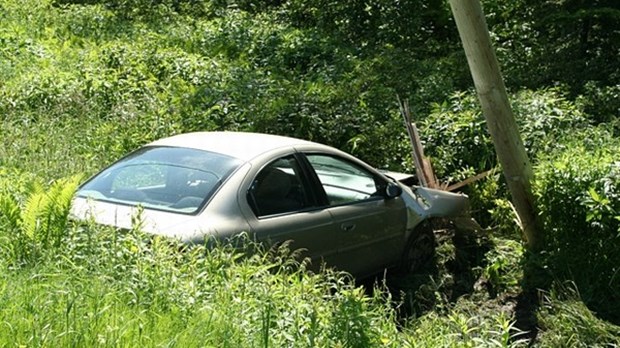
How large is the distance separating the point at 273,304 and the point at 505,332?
137 centimetres

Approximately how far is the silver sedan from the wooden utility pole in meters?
1.07

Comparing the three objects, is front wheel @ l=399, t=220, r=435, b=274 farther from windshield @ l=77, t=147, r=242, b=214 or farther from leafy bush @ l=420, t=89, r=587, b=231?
windshield @ l=77, t=147, r=242, b=214

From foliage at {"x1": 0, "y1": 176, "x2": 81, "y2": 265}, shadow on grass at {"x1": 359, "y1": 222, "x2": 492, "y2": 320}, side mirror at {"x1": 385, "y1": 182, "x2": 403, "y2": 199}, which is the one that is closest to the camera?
foliage at {"x1": 0, "y1": 176, "x2": 81, "y2": 265}

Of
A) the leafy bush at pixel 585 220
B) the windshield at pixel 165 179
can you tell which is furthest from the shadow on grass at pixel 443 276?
the windshield at pixel 165 179

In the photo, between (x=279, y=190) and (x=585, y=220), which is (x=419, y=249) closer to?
(x=585, y=220)

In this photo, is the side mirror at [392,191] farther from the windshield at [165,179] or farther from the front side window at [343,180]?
the windshield at [165,179]

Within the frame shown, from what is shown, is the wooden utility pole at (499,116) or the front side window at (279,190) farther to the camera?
the wooden utility pole at (499,116)

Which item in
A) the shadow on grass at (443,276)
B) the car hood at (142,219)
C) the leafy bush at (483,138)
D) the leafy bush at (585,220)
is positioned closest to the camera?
the car hood at (142,219)

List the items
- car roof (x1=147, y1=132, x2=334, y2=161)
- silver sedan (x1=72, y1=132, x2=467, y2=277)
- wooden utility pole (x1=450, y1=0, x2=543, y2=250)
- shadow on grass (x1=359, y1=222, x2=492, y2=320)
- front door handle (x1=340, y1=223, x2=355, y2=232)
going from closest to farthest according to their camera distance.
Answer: silver sedan (x1=72, y1=132, x2=467, y2=277) → car roof (x1=147, y1=132, x2=334, y2=161) → front door handle (x1=340, y1=223, x2=355, y2=232) → shadow on grass (x1=359, y1=222, x2=492, y2=320) → wooden utility pole (x1=450, y1=0, x2=543, y2=250)

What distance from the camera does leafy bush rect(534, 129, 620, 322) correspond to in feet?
23.1

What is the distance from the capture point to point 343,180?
7.40 metres

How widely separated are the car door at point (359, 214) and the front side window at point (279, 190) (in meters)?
0.23

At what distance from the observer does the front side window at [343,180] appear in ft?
23.4

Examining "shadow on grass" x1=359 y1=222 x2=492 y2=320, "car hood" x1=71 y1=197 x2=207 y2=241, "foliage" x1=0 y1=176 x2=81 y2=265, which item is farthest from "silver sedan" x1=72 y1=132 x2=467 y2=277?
"foliage" x1=0 y1=176 x2=81 y2=265
